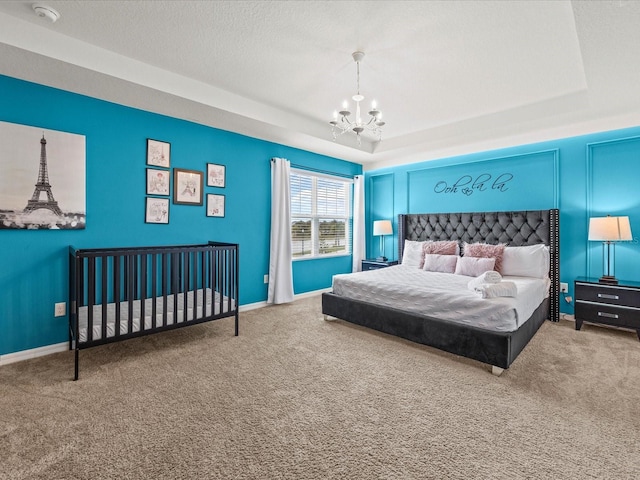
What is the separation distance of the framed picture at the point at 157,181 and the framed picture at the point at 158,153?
0.26 ft

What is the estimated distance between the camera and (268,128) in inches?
152

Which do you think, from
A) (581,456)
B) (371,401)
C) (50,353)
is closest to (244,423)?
(371,401)

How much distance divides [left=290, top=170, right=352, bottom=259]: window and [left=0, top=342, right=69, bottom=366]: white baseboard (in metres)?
3.01

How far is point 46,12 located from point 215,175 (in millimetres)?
2037

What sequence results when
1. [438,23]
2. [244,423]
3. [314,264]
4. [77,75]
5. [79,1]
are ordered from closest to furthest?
1. [244,423]
2. [79,1]
3. [438,23]
4. [77,75]
5. [314,264]

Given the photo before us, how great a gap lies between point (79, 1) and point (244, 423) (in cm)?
290

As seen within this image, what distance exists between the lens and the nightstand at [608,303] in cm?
309

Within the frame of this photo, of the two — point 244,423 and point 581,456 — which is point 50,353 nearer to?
point 244,423

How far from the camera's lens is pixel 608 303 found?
322cm

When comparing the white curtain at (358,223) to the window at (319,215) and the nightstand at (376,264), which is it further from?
the nightstand at (376,264)

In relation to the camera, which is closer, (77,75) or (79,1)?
(79,1)

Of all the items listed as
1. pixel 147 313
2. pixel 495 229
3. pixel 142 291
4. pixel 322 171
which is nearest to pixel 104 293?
pixel 142 291

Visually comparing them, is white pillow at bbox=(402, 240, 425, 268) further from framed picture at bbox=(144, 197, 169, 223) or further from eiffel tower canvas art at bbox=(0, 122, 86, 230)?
eiffel tower canvas art at bbox=(0, 122, 86, 230)

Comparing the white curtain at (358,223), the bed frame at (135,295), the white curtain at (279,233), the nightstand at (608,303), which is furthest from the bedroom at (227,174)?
the white curtain at (358,223)
